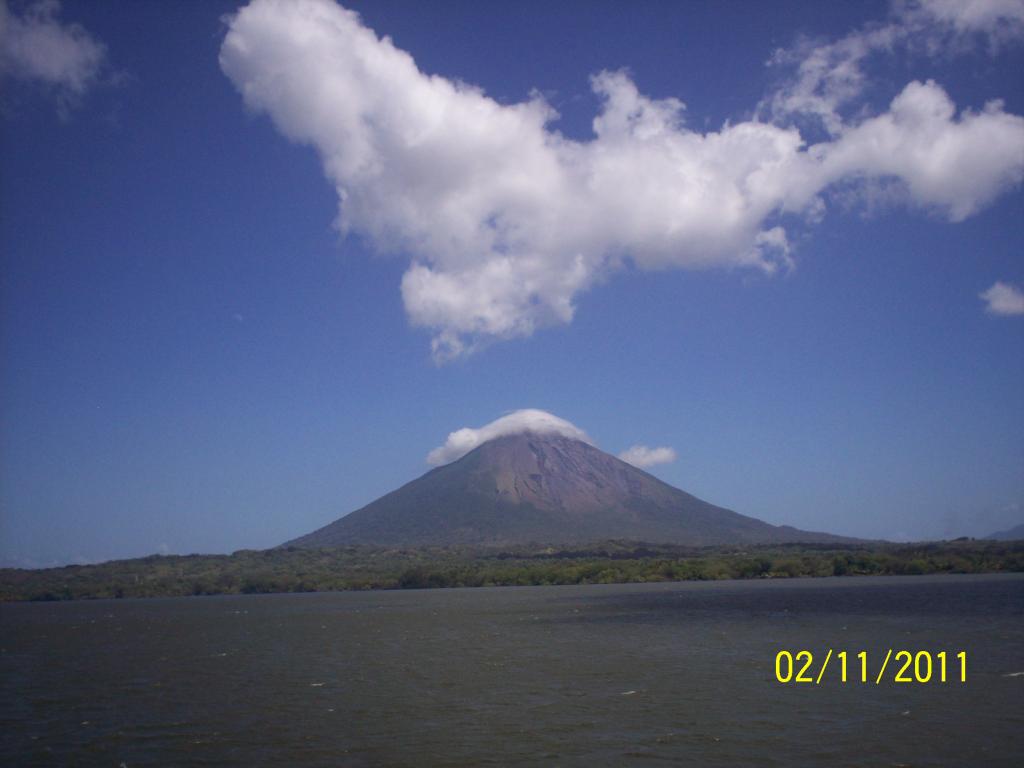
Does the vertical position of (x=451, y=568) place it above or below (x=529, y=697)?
below

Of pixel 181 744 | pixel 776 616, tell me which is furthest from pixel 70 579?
pixel 181 744

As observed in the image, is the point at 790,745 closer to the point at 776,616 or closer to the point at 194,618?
the point at 776,616
